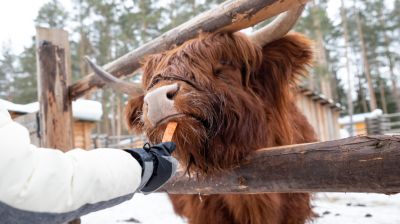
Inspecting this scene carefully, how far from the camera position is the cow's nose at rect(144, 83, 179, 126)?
1.89 metres

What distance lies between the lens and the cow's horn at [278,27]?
237 cm

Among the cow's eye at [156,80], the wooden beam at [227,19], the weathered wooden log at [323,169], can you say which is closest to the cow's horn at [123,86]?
the wooden beam at [227,19]

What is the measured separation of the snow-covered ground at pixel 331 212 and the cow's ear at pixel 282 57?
2197 mm

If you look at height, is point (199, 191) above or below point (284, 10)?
below

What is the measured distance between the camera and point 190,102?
1.98 metres

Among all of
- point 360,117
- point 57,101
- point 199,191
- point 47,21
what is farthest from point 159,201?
point 360,117

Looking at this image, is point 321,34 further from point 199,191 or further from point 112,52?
point 199,191

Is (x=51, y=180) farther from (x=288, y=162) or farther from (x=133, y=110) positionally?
(x=133, y=110)

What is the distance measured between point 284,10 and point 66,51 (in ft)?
9.42

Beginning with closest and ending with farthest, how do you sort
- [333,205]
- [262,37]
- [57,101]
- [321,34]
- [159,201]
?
[262,37]
[57,101]
[333,205]
[159,201]
[321,34]

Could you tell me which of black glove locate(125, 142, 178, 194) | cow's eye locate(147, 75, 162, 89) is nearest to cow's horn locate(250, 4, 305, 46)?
cow's eye locate(147, 75, 162, 89)

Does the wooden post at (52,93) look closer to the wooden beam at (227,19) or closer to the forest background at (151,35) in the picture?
the wooden beam at (227,19)

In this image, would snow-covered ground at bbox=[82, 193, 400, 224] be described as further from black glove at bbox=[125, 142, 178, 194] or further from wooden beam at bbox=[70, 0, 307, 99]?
black glove at bbox=[125, 142, 178, 194]

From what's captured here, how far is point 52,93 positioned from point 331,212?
→ 3.76 m
